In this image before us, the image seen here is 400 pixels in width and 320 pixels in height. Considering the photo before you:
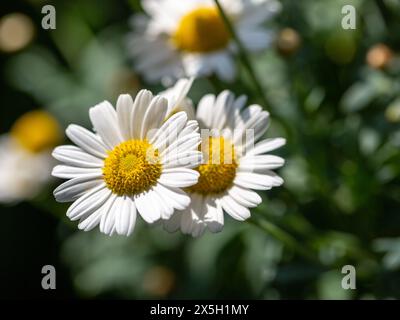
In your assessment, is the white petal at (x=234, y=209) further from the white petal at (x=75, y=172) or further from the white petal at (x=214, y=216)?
the white petal at (x=75, y=172)

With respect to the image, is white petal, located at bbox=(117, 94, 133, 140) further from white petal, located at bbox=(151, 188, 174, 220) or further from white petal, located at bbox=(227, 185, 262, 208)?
white petal, located at bbox=(227, 185, 262, 208)

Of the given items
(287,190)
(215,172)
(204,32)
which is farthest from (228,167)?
(204,32)

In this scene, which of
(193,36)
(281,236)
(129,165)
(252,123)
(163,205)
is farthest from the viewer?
(193,36)

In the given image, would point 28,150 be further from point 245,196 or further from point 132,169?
point 245,196

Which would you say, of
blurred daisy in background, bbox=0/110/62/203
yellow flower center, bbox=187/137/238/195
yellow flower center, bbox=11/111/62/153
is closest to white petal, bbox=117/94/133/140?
yellow flower center, bbox=187/137/238/195

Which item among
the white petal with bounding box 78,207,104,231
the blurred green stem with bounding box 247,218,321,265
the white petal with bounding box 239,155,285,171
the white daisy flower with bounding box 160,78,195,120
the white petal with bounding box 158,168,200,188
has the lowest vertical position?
the white petal with bounding box 78,207,104,231
